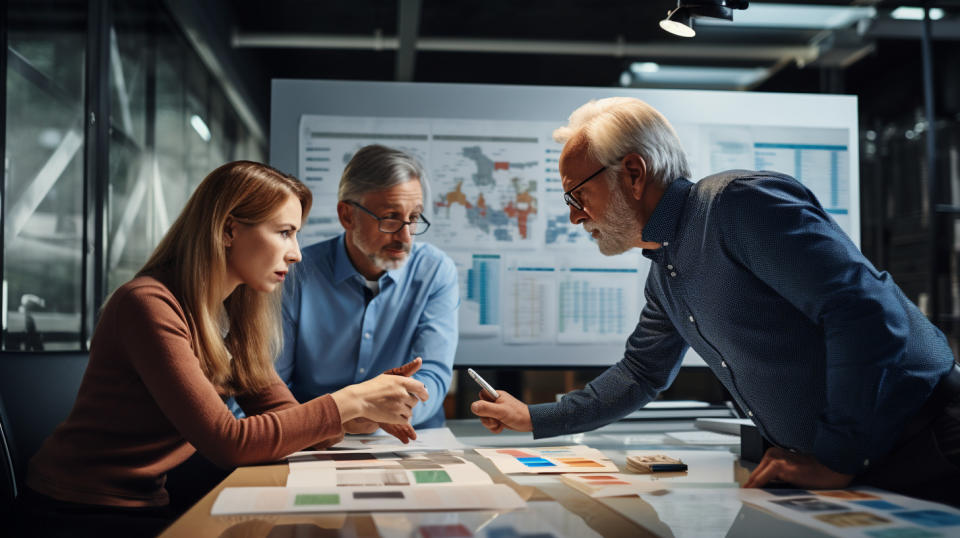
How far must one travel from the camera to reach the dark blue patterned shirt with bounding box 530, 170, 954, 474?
117 cm

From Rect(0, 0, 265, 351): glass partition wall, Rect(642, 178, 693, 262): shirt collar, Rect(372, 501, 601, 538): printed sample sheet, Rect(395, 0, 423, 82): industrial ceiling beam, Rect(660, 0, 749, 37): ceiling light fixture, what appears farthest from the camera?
Rect(395, 0, 423, 82): industrial ceiling beam

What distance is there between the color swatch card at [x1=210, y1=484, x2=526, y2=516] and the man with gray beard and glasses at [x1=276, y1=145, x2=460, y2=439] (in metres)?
1.15

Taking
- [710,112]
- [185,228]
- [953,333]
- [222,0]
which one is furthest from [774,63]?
[185,228]

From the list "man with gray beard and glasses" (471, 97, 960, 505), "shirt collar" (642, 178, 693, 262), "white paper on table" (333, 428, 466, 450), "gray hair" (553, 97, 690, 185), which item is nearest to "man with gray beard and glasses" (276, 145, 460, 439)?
"white paper on table" (333, 428, 466, 450)

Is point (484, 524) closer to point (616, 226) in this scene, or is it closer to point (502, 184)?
point (616, 226)

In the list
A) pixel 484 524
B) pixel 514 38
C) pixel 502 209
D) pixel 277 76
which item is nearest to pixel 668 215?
pixel 484 524

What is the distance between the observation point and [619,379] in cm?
178

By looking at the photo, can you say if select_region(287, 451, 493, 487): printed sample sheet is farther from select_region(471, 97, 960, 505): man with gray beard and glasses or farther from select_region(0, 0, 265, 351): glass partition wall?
select_region(0, 0, 265, 351): glass partition wall

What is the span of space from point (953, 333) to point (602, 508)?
475 centimetres

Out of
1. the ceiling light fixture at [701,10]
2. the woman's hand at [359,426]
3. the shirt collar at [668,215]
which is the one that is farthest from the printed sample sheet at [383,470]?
the ceiling light fixture at [701,10]

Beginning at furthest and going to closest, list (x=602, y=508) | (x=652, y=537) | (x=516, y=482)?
(x=516, y=482)
(x=602, y=508)
(x=652, y=537)

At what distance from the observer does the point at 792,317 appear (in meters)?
1.35

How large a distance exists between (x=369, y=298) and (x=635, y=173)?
42.5 inches

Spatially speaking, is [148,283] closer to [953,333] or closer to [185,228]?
[185,228]
